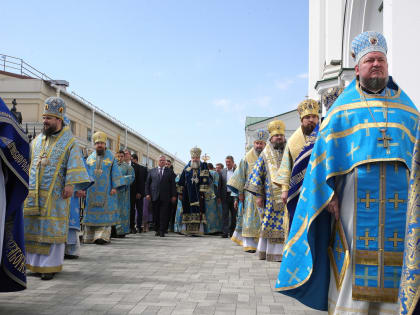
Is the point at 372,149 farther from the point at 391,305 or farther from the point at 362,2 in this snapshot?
the point at 362,2

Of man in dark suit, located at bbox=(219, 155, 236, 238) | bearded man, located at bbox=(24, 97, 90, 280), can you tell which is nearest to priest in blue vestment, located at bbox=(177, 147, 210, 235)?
man in dark suit, located at bbox=(219, 155, 236, 238)

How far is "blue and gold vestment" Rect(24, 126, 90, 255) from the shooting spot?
5969 millimetres

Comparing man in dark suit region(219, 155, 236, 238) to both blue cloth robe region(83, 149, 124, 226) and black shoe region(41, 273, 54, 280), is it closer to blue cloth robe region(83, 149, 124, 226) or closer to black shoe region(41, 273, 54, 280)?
blue cloth robe region(83, 149, 124, 226)

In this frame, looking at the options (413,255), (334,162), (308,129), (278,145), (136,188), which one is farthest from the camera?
(136,188)

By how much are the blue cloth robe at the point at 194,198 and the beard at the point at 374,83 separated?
10.6 m

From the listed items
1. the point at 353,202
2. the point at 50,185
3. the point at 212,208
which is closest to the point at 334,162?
the point at 353,202

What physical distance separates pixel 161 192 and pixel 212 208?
1.81 m

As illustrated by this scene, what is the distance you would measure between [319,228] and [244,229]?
19.2ft

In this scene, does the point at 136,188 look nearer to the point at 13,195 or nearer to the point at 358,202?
the point at 13,195

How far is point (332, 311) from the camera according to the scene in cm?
347

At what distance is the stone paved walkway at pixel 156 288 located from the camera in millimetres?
4484

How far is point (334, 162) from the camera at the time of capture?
356 centimetres

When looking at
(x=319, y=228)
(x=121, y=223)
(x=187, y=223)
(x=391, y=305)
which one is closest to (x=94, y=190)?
(x=121, y=223)

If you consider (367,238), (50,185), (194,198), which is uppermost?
(50,185)
